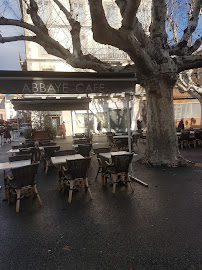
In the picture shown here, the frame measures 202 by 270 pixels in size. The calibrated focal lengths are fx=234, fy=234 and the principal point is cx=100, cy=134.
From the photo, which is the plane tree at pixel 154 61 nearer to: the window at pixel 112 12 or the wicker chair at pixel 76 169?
the wicker chair at pixel 76 169

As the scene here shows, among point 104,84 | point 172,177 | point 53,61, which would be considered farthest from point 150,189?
point 53,61

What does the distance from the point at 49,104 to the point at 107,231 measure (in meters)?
9.16

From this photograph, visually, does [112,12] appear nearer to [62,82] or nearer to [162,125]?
[162,125]

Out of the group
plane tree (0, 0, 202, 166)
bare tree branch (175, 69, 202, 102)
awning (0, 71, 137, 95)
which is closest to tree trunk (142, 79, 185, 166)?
plane tree (0, 0, 202, 166)

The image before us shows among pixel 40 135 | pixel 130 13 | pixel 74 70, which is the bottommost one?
pixel 40 135

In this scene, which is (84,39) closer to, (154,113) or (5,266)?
(154,113)

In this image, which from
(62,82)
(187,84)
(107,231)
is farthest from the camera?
(187,84)

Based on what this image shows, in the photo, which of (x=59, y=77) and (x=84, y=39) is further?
(x=84, y=39)

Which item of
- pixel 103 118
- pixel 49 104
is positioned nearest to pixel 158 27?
pixel 49 104

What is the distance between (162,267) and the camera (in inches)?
116

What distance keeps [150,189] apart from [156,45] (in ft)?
17.1

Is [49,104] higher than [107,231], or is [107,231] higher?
[49,104]

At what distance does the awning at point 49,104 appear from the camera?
38.0ft

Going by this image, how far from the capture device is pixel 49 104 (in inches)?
476
